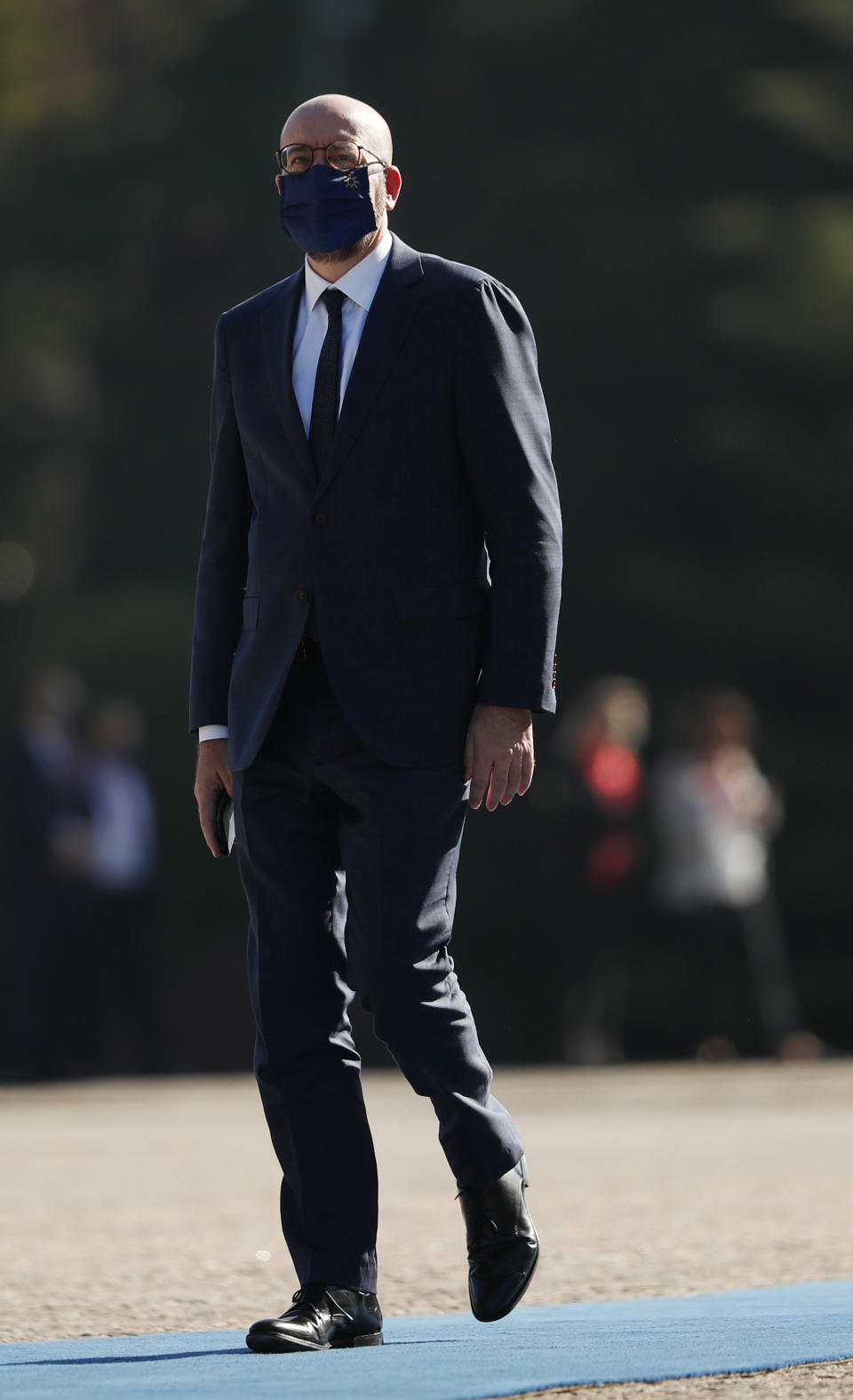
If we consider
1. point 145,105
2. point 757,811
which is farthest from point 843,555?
point 145,105

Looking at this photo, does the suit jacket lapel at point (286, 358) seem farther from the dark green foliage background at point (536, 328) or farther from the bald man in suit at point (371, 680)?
the dark green foliage background at point (536, 328)

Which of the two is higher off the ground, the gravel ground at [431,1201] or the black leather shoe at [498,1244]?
the black leather shoe at [498,1244]

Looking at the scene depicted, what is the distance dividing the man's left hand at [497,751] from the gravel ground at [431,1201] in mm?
985

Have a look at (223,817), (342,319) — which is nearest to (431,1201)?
(223,817)

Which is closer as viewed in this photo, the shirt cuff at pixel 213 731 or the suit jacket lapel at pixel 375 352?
the suit jacket lapel at pixel 375 352

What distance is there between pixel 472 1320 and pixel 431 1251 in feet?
5.04

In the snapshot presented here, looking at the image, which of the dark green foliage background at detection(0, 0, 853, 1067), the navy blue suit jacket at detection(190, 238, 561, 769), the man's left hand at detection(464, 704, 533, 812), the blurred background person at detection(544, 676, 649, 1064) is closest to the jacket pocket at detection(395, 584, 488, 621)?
the navy blue suit jacket at detection(190, 238, 561, 769)

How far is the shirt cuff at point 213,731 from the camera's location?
4.67m

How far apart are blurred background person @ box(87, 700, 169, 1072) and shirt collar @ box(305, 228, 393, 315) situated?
8925 mm

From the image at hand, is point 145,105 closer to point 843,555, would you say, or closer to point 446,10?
point 446,10

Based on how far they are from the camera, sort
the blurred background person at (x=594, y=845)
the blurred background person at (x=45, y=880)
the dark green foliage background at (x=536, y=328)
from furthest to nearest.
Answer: the dark green foliage background at (x=536, y=328), the blurred background person at (x=594, y=845), the blurred background person at (x=45, y=880)

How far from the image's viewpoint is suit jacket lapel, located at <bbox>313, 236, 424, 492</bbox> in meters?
4.45

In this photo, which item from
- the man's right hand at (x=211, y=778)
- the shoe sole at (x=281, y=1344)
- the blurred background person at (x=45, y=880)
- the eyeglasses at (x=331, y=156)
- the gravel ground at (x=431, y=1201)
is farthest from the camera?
the blurred background person at (x=45, y=880)

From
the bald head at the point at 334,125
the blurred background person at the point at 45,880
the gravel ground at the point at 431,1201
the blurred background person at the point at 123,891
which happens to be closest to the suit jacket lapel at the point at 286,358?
the bald head at the point at 334,125
